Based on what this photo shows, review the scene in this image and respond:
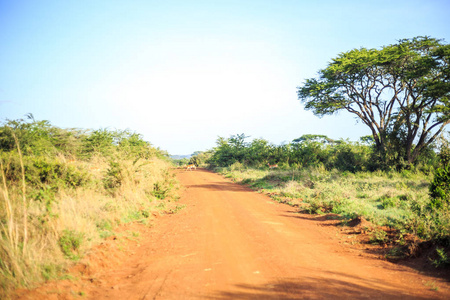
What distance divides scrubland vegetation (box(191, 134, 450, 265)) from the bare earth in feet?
4.15

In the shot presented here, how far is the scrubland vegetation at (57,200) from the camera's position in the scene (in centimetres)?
457

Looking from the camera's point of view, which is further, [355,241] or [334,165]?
[334,165]

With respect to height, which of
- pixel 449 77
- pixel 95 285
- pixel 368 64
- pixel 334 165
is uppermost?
pixel 368 64

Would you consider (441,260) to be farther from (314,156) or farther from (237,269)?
(314,156)

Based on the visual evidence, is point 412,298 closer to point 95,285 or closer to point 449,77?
point 95,285

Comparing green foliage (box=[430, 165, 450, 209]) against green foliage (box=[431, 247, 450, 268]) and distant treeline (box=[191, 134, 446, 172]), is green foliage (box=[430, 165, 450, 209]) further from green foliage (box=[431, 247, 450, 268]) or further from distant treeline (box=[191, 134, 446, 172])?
distant treeline (box=[191, 134, 446, 172])

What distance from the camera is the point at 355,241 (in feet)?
21.9

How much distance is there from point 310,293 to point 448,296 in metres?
1.85

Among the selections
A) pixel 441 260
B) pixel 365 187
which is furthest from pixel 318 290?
pixel 365 187

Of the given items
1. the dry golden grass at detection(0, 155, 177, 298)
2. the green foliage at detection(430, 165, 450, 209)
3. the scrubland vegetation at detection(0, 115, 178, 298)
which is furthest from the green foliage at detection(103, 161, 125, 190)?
the green foliage at detection(430, 165, 450, 209)

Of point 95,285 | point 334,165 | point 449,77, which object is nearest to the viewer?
point 95,285

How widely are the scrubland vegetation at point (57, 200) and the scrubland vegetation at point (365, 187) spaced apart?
577 cm

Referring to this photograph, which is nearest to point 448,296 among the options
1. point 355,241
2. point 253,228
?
point 355,241

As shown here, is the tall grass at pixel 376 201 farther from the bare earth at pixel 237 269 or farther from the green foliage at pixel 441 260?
the bare earth at pixel 237 269
